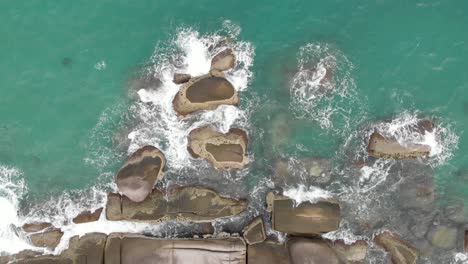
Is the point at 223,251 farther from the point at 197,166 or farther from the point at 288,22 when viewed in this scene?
the point at 288,22

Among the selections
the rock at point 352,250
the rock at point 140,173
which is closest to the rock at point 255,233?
the rock at point 352,250

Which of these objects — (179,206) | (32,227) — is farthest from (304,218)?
(32,227)

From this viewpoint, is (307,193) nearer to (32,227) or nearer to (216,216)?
(216,216)

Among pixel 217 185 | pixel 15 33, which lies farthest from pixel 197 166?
pixel 15 33

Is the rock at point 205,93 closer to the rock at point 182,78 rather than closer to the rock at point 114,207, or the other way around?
the rock at point 182,78

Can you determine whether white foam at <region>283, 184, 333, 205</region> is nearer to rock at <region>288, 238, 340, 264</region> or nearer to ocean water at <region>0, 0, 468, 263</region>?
ocean water at <region>0, 0, 468, 263</region>
